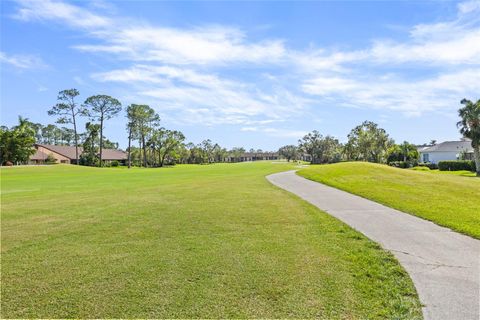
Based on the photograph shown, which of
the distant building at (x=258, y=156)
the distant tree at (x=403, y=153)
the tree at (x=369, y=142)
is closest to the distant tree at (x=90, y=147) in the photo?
the tree at (x=369, y=142)

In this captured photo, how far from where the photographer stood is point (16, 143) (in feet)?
175

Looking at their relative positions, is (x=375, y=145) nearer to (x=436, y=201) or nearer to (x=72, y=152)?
(x=436, y=201)

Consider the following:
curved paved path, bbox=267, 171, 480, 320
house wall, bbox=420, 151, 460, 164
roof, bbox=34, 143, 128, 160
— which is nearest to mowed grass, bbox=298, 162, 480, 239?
curved paved path, bbox=267, 171, 480, 320

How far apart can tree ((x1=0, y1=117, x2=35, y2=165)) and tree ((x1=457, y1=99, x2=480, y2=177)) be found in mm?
66706

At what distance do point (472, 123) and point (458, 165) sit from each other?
780 centimetres

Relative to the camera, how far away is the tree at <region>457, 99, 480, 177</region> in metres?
38.0

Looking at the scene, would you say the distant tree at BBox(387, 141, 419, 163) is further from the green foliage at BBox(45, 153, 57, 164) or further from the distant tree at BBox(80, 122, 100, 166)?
the green foliage at BBox(45, 153, 57, 164)

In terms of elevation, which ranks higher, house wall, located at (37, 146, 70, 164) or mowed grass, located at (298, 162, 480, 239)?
house wall, located at (37, 146, 70, 164)

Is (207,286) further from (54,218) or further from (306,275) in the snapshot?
(54,218)

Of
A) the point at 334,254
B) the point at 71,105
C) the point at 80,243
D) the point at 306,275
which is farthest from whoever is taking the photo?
the point at 71,105

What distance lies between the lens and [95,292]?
3.98 meters

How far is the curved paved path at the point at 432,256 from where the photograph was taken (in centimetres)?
351

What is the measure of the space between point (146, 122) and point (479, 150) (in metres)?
61.6

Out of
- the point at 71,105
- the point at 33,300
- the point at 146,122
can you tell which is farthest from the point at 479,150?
the point at 71,105
